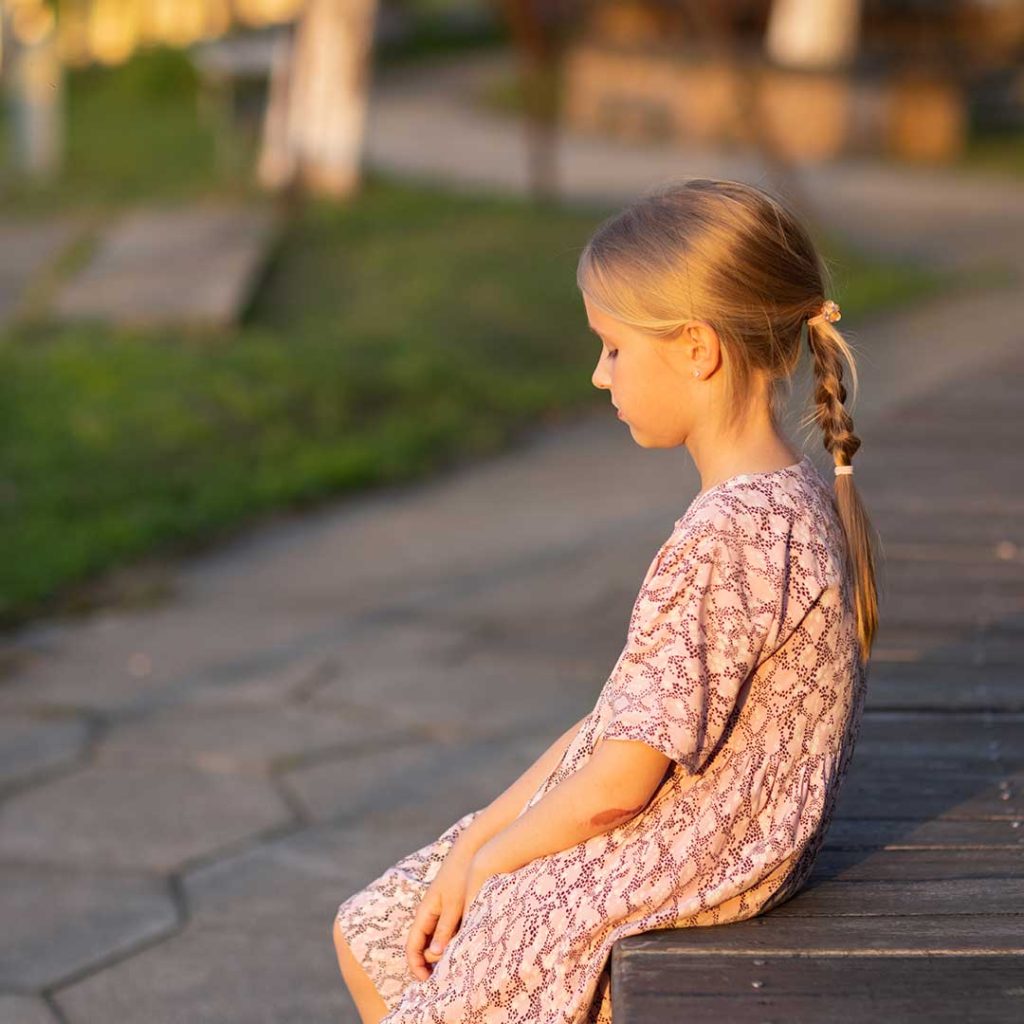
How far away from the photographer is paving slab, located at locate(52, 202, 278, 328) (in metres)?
8.01

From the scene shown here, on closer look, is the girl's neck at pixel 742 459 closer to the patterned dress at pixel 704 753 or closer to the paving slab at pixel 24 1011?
the patterned dress at pixel 704 753

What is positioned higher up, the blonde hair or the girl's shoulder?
the blonde hair

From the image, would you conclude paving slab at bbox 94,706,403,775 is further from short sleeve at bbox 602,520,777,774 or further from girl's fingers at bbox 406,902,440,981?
short sleeve at bbox 602,520,777,774

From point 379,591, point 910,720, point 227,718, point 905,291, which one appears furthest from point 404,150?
point 910,720

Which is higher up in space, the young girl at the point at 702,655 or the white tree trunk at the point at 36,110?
the young girl at the point at 702,655

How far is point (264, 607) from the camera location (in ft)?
16.7

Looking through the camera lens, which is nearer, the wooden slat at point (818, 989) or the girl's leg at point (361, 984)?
the wooden slat at point (818, 989)

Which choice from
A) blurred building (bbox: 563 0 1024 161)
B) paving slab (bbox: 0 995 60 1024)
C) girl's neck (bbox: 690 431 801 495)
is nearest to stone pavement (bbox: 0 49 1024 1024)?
paving slab (bbox: 0 995 60 1024)

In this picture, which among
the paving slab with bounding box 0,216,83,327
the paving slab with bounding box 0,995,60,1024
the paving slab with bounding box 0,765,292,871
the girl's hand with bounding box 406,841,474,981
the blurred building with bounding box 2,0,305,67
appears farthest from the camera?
the blurred building with bounding box 2,0,305,67

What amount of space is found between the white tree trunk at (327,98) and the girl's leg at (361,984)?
878cm

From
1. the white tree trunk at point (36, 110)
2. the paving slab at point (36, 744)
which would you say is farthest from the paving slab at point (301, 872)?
the white tree trunk at point (36, 110)

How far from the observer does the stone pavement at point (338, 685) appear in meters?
3.06

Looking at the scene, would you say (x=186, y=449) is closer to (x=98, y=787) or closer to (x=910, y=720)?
(x=98, y=787)

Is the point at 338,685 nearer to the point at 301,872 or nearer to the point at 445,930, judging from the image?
the point at 301,872
